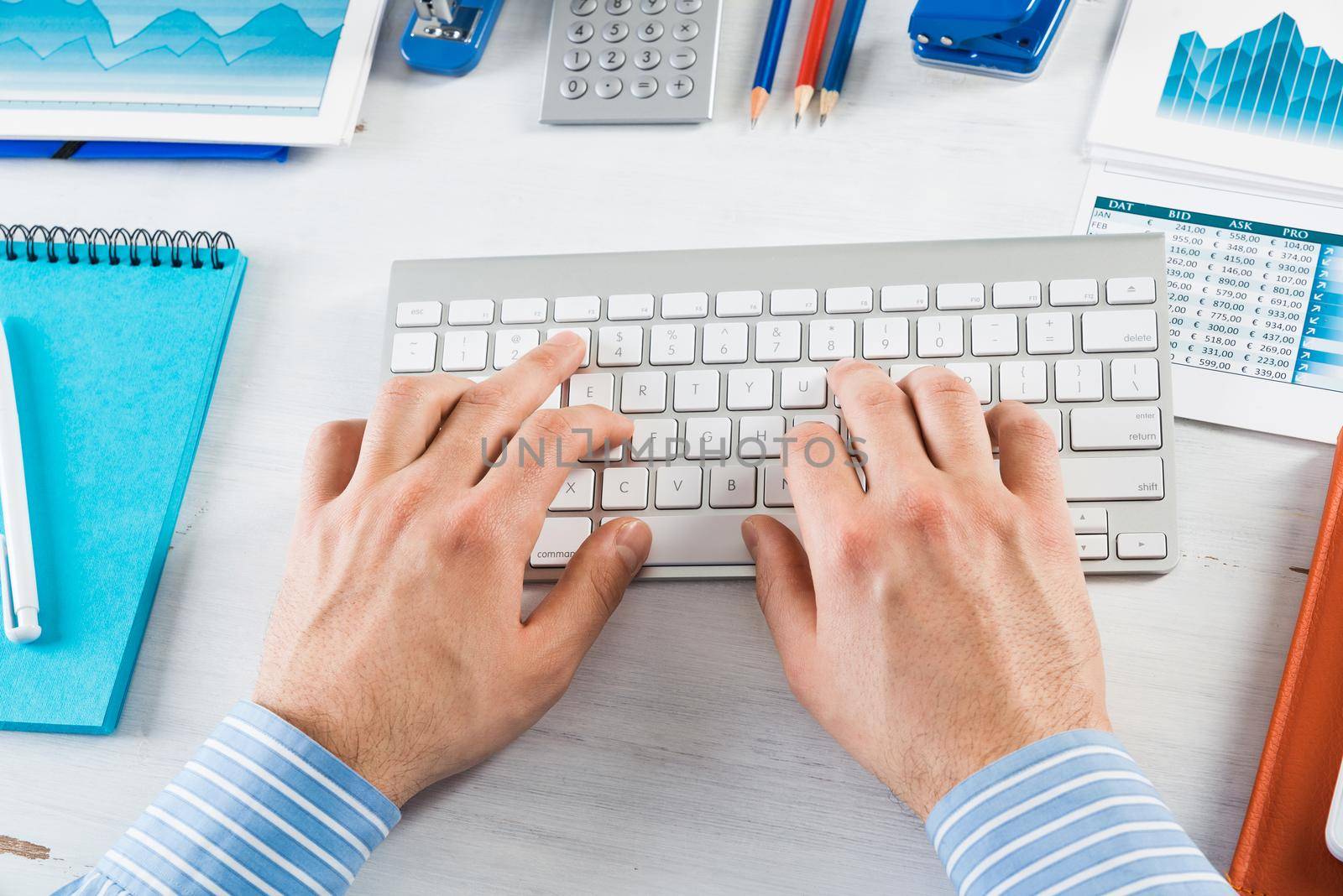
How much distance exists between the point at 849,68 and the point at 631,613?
17.7 inches

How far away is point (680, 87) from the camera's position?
72 centimetres

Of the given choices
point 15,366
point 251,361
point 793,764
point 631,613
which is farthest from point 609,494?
point 15,366

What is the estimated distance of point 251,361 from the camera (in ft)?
2.28

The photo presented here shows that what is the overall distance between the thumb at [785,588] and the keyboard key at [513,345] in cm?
19

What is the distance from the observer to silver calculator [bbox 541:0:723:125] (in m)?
0.72

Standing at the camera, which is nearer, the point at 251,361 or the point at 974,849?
the point at 974,849

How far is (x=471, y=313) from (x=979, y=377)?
34cm

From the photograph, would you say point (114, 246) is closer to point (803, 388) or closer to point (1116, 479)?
point (803, 388)

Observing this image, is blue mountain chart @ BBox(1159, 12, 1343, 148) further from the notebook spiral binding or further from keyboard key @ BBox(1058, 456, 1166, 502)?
the notebook spiral binding

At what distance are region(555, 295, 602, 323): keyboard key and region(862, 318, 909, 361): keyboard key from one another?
178 millimetres

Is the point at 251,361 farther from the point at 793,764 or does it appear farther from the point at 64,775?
the point at 793,764

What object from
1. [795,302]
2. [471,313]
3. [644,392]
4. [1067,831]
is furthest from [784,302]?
[1067,831]

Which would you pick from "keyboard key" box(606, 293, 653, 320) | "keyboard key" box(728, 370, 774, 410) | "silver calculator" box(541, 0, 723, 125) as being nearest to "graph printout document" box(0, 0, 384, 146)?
"silver calculator" box(541, 0, 723, 125)

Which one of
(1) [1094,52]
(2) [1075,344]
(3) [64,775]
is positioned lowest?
(3) [64,775]
